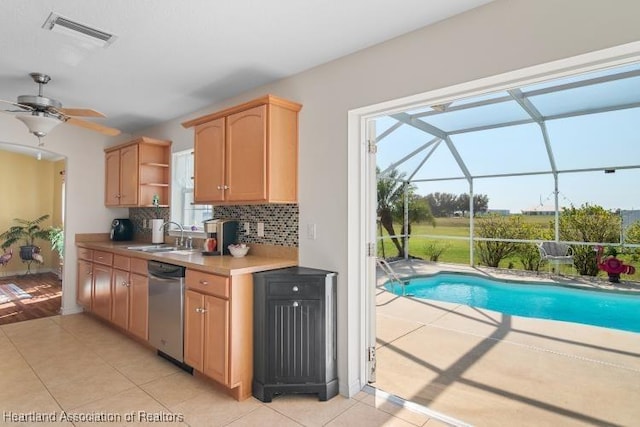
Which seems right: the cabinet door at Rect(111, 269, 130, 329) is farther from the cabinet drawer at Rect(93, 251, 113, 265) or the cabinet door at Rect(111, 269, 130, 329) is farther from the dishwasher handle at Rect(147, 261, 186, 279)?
the dishwasher handle at Rect(147, 261, 186, 279)

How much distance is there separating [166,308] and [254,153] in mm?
1470

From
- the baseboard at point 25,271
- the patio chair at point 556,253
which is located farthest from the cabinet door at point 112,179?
the patio chair at point 556,253

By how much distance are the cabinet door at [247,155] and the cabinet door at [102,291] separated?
190cm

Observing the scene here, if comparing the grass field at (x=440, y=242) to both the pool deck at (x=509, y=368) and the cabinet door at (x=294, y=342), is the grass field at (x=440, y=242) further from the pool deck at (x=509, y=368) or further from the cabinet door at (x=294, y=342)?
the cabinet door at (x=294, y=342)

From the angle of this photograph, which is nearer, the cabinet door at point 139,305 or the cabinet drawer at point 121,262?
the cabinet door at point 139,305

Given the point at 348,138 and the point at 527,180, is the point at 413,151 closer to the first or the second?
the point at 527,180

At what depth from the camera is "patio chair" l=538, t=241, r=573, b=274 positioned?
23.0 ft

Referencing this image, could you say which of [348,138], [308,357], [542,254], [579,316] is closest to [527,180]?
[542,254]

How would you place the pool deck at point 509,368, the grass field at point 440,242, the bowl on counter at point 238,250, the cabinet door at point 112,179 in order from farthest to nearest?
the grass field at point 440,242
the cabinet door at point 112,179
the bowl on counter at point 238,250
the pool deck at point 509,368

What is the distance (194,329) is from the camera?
2.65m

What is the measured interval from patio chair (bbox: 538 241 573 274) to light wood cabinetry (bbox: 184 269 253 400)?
6.77 metres

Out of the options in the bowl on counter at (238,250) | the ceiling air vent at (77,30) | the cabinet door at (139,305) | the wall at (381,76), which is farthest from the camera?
the cabinet door at (139,305)

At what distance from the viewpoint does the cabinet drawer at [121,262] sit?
11.3ft

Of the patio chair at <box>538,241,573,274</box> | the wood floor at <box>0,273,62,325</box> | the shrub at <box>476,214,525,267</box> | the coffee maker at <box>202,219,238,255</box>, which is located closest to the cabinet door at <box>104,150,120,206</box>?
the wood floor at <box>0,273,62,325</box>
